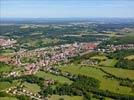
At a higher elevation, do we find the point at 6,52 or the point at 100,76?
the point at 100,76

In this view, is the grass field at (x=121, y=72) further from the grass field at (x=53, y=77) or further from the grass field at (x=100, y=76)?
the grass field at (x=53, y=77)

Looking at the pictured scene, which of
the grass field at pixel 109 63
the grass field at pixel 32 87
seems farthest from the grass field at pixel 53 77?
the grass field at pixel 109 63

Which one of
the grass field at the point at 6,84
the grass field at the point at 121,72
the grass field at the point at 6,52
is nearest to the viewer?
the grass field at the point at 6,84

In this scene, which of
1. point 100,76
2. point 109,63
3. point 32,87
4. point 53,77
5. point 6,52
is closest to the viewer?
point 32,87

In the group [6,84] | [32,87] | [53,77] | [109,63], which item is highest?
[109,63]

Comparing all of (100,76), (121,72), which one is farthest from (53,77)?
(121,72)

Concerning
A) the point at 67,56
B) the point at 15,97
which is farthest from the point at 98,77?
the point at 67,56

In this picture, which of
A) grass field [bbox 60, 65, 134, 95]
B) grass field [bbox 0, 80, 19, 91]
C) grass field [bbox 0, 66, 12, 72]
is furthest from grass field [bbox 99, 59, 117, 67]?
grass field [bbox 0, 80, 19, 91]

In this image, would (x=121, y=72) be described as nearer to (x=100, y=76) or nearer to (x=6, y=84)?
(x=100, y=76)
